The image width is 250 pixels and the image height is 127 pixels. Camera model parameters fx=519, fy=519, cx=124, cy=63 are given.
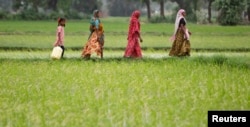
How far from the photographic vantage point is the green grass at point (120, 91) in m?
7.90

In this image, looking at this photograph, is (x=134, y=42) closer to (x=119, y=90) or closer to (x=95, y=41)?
(x=95, y=41)

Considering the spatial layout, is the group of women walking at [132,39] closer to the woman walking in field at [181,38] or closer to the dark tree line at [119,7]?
the woman walking in field at [181,38]

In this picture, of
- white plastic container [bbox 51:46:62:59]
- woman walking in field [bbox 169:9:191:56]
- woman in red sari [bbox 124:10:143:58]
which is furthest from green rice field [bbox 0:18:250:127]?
woman walking in field [bbox 169:9:191:56]

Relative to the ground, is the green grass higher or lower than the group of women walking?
lower

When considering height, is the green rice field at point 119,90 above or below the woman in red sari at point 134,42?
below

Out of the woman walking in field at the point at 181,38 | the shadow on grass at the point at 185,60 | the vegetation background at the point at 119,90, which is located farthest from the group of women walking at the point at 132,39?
the vegetation background at the point at 119,90

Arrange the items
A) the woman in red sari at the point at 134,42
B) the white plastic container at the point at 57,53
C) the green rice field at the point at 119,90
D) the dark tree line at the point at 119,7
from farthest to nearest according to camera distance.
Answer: the dark tree line at the point at 119,7, the woman in red sari at the point at 134,42, the white plastic container at the point at 57,53, the green rice field at the point at 119,90

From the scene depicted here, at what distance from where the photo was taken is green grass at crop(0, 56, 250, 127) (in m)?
7.90

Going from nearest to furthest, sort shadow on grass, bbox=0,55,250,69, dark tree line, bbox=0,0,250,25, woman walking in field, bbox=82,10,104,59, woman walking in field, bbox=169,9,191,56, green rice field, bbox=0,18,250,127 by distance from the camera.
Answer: green rice field, bbox=0,18,250,127 < shadow on grass, bbox=0,55,250,69 < woman walking in field, bbox=82,10,104,59 < woman walking in field, bbox=169,9,191,56 < dark tree line, bbox=0,0,250,25

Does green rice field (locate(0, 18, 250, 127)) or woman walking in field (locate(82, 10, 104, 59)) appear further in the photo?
woman walking in field (locate(82, 10, 104, 59))

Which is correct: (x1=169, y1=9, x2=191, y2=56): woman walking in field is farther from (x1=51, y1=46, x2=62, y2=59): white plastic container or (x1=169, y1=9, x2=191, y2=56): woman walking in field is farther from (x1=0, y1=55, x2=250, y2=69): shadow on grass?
(x1=51, y1=46, x2=62, y2=59): white plastic container

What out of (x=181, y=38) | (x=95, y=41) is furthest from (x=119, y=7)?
(x=95, y=41)

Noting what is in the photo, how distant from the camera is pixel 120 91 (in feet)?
33.7

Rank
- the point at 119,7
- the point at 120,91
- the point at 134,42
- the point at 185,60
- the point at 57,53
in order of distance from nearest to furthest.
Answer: the point at 120,91 → the point at 185,60 → the point at 57,53 → the point at 134,42 → the point at 119,7
